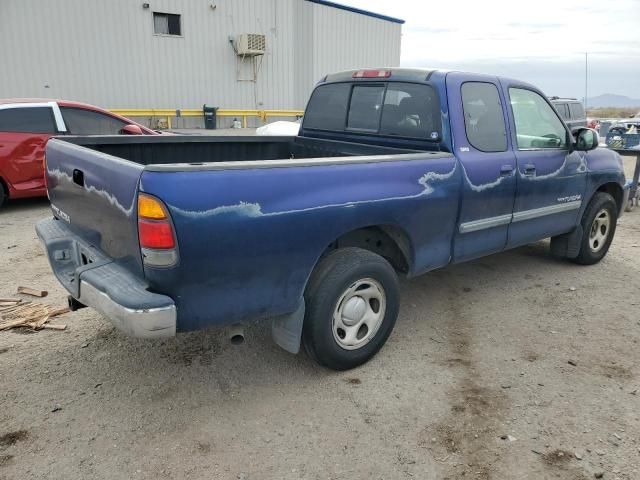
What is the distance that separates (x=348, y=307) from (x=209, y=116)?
621 inches

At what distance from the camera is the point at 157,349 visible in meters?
3.75

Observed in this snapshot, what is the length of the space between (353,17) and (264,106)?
5353 mm

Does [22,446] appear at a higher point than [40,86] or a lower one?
lower

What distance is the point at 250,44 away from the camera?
58.4 feet

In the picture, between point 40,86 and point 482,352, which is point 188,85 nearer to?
point 40,86

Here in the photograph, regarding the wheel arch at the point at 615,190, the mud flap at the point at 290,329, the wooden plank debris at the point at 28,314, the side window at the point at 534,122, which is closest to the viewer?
the mud flap at the point at 290,329

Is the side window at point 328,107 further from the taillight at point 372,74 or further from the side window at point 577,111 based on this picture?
the side window at point 577,111

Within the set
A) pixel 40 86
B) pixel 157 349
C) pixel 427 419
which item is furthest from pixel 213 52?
pixel 427 419

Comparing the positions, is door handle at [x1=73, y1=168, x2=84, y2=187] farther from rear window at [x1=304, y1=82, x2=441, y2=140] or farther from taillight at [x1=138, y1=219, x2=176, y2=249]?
rear window at [x1=304, y1=82, x2=441, y2=140]

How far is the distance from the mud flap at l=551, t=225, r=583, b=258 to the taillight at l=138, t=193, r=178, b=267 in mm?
4357

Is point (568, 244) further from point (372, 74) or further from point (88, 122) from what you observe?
point (88, 122)

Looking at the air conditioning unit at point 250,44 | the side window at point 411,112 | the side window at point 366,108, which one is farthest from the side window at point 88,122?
the air conditioning unit at point 250,44

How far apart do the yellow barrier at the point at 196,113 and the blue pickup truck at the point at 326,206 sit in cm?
1280

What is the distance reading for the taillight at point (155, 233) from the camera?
2459 millimetres
